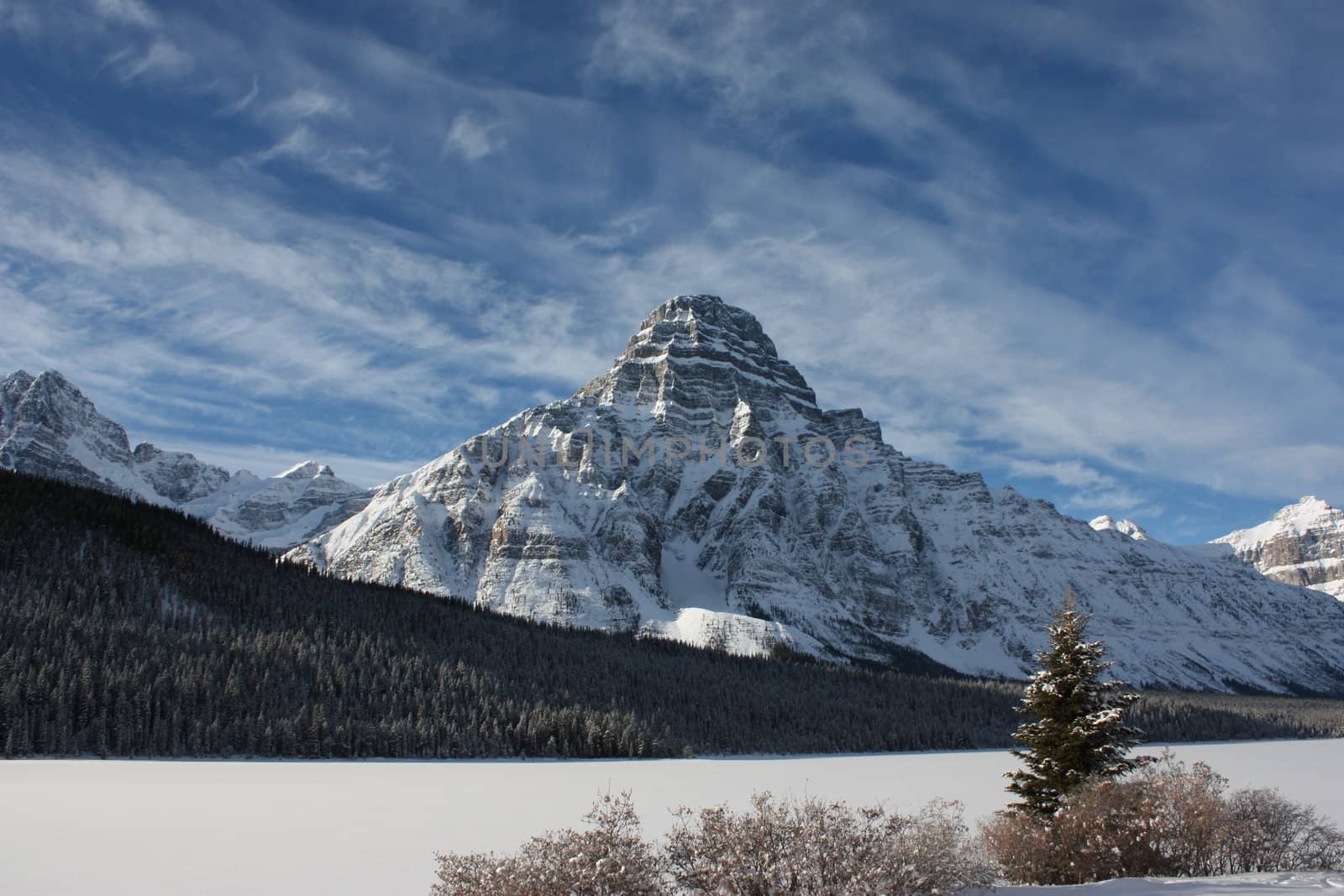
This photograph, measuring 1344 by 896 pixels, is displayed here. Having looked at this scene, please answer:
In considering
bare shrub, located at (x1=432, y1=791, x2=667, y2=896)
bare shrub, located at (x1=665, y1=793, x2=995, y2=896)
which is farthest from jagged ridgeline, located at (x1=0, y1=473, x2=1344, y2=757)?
bare shrub, located at (x1=665, y1=793, x2=995, y2=896)

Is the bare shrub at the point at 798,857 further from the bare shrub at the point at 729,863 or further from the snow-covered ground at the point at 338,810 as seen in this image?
the snow-covered ground at the point at 338,810

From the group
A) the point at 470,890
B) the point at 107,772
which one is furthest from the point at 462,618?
the point at 470,890

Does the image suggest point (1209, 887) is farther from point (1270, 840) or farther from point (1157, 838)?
point (1270, 840)

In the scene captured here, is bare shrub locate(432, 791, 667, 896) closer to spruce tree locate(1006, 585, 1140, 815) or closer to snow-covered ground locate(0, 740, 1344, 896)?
snow-covered ground locate(0, 740, 1344, 896)

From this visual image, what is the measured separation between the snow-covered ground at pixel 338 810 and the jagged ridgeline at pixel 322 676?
1090 cm

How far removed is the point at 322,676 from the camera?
10475 centimetres

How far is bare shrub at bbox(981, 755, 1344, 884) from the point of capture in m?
26.5

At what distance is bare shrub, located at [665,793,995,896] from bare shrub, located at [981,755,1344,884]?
9.28m

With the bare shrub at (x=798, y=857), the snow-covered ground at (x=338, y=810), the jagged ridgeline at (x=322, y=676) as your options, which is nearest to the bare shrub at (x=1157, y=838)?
the snow-covered ground at (x=338, y=810)

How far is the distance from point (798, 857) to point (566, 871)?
15.0ft

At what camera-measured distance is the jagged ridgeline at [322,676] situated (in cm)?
Answer: 8706

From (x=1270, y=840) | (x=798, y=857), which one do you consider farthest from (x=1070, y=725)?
(x=798, y=857)

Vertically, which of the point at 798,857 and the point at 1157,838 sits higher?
the point at 798,857

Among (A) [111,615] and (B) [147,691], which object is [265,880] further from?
(A) [111,615]
